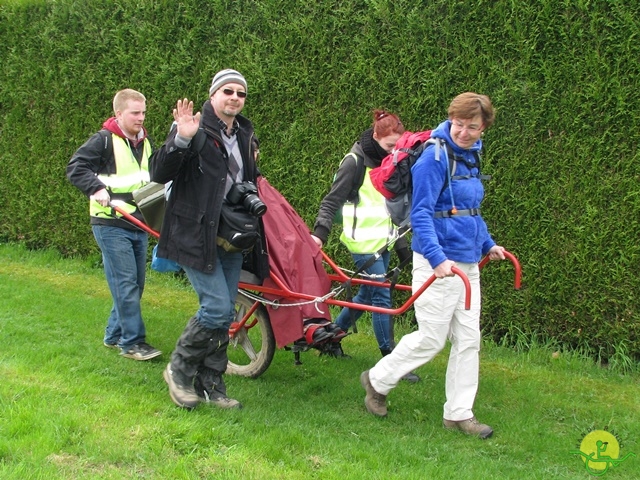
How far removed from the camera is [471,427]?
4.66 m

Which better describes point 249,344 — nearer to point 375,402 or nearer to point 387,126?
point 375,402

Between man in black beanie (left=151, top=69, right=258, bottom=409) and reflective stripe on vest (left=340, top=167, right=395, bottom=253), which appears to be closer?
man in black beanie (left=151, top=69, right=258, bottom=409)

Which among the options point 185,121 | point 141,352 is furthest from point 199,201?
point 141,352

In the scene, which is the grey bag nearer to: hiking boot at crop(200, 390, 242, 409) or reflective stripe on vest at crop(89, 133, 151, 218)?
reflective stripe on vest at crop(89, 133, 151, 218)

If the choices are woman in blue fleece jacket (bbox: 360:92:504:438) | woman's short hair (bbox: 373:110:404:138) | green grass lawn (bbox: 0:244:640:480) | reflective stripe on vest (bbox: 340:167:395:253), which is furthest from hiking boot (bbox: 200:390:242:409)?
woman's short hair (bbox: 373:110:404:138)

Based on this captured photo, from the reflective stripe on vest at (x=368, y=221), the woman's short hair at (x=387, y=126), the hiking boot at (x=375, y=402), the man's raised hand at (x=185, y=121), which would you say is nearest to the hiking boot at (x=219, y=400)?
the hiking boot at (x=375, y=402)

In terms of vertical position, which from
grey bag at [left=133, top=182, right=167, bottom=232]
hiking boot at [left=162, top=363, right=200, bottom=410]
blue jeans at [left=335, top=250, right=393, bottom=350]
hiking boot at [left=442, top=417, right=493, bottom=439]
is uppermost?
grey bag at [left=133, top=182, right=167, bottom=232]

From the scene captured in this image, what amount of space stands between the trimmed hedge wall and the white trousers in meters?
1.92

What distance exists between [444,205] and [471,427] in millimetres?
1365

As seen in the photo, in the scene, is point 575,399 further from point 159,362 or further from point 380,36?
point 380,36

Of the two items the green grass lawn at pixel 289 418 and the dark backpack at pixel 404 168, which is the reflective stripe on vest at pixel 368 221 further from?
the green grass lawn at pixel 289 418

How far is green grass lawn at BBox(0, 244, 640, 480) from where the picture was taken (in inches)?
156

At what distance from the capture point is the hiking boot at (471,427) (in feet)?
15.2

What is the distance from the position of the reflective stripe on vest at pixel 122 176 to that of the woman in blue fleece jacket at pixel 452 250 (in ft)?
8.19
